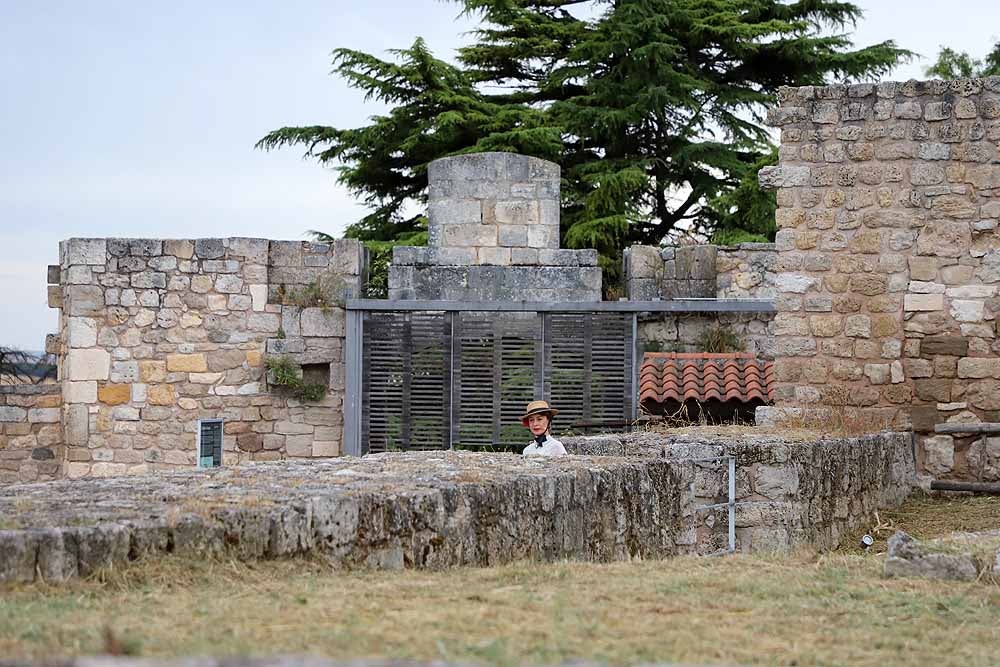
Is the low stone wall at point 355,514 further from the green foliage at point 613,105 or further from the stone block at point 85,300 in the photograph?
the green foliage at point 613,105

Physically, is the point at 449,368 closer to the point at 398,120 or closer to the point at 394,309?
the point at 394,309

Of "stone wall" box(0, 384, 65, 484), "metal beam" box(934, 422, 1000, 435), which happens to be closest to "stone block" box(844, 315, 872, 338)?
"metal beam" box(934, 422, 1000, 435)

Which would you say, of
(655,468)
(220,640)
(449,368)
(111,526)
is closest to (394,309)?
(449,368)

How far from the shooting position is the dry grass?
3828 millimetres

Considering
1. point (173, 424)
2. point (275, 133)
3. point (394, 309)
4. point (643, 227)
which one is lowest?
point (173, 424)

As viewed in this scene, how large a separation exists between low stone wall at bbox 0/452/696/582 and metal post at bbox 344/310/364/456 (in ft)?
25.3

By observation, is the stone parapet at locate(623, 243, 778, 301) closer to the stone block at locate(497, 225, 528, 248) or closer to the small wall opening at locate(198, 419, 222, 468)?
the stone block at locate(497, 225, 528, 248)

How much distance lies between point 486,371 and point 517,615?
11.2 m

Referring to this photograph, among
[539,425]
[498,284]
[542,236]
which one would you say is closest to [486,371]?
[498,284]

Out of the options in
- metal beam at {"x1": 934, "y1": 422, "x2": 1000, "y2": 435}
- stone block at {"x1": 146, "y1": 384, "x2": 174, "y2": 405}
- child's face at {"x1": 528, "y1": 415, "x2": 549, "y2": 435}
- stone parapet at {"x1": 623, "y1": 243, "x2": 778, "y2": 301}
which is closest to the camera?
child's face at {"x1": 528, "y1": 415, "x2": 549, "y2": 435}

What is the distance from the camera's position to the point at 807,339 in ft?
38.4

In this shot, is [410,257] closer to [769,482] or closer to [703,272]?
[703,272]

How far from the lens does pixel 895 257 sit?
37.8ft

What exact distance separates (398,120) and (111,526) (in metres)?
21.7
